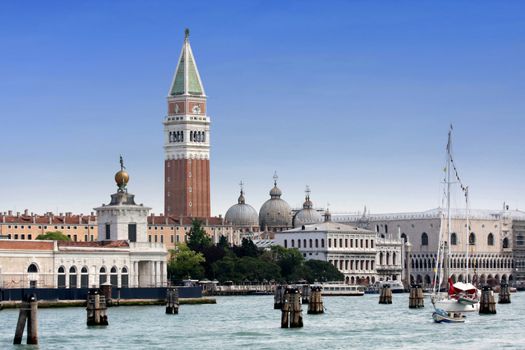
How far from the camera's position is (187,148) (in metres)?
182

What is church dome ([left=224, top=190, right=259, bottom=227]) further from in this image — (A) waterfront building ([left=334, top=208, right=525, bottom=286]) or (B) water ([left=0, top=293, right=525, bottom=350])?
(B) water ([left=0, top=293, right=525, bottom=350])

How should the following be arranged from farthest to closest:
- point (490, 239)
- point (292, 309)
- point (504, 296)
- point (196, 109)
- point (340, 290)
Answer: point (490, 239), point (196, 109), point (340, 290), point (504, 296), point (292, 309)

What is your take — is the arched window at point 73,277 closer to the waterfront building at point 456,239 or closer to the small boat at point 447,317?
the small boat at point 447,317

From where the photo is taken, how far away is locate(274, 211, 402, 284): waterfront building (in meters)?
173

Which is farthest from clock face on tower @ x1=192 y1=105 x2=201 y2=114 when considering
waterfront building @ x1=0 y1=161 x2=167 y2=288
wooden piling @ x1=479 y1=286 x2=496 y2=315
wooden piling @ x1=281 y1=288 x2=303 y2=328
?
wooden piling @ x1=281 y1=288 x2=303 y2=328

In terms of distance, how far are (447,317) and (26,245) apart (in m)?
30.4

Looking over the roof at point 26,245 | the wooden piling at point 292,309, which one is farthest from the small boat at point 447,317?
the roof at point 26,245

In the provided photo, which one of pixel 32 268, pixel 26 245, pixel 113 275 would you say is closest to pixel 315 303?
pixel 113 275

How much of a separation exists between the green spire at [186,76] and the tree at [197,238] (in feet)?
68.2

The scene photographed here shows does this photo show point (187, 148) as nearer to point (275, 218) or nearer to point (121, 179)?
point (275, 218)

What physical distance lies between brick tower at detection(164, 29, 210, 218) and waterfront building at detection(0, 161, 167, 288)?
75.3 metres

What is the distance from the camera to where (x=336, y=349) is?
62000 millimetres

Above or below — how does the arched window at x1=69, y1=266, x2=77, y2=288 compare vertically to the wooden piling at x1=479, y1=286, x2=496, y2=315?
above

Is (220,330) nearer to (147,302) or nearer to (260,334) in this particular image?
(260,334)
